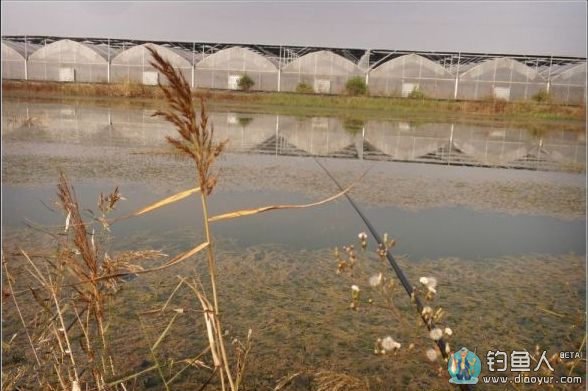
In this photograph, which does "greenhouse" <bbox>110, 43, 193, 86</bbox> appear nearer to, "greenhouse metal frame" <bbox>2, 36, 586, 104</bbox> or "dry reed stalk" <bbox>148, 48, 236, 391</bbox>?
"greenhouse metal frame" <bbox>2, 36, 586, 104</bbox>

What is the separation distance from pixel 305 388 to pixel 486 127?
39.8ft

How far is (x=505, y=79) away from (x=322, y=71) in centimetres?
675

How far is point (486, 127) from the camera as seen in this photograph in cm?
1279

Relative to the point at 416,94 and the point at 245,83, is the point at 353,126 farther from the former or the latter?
the point at 245,83

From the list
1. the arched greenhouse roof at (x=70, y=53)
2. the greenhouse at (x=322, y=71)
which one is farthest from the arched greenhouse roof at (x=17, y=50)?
the greenhouse at (x=322, y=71)

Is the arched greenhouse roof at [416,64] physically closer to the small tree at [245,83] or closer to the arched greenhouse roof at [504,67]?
the arched greenhouse roof at [504,67]

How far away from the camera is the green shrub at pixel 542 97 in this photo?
1930cm

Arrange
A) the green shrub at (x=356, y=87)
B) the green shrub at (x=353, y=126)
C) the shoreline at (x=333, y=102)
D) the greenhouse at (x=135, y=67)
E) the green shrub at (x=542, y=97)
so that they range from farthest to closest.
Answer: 1. the greenhouse at (x=135, y=67)
2. the green shrub at (x=356, y=87)
3. the green shrub at (x=542, y=97)
4. the shoreline at (x=333, y=102)
5. the green shrub at (x=353, y=126)

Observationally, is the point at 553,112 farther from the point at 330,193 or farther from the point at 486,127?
the point at 330,193

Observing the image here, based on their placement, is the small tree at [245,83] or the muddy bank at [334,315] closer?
the muddy bank at [334,315]

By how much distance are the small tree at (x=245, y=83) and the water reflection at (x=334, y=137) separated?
8.08 m

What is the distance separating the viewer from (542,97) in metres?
19.4

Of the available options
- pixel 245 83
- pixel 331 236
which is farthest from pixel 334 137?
pixel 245 83

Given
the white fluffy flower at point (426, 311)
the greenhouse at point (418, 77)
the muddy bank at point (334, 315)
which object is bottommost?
the muddy bank at point (334, 315)
